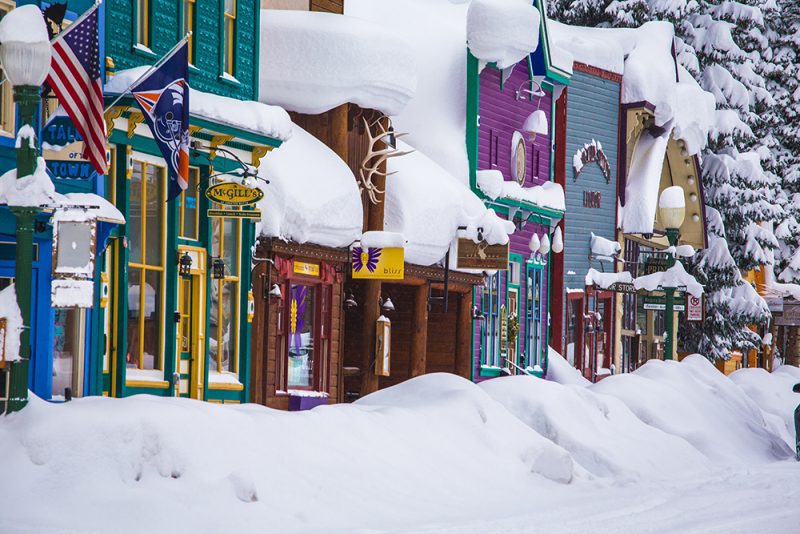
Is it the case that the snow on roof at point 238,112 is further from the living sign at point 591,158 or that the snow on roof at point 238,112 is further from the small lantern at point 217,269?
the living sign at point 591,158

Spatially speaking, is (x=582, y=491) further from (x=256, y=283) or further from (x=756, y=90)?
(x=756, y=90)

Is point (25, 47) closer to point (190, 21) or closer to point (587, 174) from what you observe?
point (190, 21)

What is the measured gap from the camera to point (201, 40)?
20.3 meters

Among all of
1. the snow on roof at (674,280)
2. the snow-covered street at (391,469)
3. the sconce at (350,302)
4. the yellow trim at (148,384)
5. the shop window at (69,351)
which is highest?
the snow on roof at (674,280)

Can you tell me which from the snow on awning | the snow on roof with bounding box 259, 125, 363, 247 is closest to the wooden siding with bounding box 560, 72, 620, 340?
the snow on awning

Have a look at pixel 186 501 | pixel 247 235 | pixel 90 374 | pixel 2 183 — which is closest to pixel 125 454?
pixel 186 501

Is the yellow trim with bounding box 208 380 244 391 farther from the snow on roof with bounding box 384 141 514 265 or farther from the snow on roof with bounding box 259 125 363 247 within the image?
the snow on roof with bounding box 384 141 514 265

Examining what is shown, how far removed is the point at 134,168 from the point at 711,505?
835cm

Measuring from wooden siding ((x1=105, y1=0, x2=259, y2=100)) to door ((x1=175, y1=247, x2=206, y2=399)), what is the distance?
2.52 meters

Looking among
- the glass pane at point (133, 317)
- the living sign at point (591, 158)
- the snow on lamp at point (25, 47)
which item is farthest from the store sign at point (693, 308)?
the snow on lamp at point (25, 47)

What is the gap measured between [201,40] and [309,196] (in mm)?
3566

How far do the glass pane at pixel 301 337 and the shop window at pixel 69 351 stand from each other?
696 centimetres

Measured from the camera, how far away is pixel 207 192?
1933 cm

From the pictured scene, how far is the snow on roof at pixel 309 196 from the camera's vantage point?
22234 millimetres
